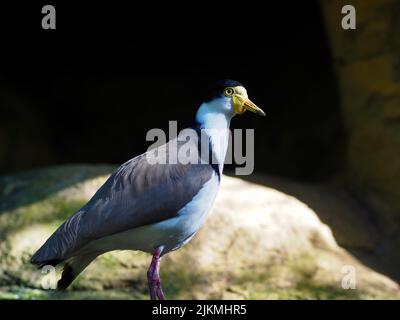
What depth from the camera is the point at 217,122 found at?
3.92 meters

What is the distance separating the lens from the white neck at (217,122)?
3878mm

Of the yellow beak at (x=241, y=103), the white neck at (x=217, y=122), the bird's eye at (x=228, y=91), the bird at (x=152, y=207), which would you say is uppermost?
the bird's eye at (x=228, y=91)

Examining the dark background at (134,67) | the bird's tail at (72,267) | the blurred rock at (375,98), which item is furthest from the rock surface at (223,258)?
the dark background at (134,67)

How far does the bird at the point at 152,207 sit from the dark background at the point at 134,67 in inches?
176

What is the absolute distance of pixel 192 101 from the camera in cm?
912

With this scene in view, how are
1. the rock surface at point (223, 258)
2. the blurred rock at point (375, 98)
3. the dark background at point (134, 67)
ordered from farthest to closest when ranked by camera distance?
the dark background at point (134, 67), the blurred rock at point (375, 98), the rock surface at point (223, 258)

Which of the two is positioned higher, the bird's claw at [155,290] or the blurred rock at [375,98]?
the blurred rock at [375,98]

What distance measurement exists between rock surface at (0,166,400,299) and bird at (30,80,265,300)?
1137 millimetres

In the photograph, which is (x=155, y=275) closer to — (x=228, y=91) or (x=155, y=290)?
(x=155, y=290)

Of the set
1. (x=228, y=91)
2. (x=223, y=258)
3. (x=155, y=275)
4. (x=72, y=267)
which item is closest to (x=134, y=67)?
(x=223, y=258)

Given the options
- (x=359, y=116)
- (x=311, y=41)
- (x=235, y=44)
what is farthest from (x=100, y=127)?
(x=359, y=116)

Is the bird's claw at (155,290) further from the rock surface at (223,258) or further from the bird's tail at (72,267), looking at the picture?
the rock surface at (223,258)

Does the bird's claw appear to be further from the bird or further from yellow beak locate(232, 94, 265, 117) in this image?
yellow beak locate(232, 94, 265, 117)

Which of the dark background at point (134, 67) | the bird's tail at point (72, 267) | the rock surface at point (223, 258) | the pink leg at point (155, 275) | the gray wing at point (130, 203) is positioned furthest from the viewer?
the dark background at point (134, 67)
